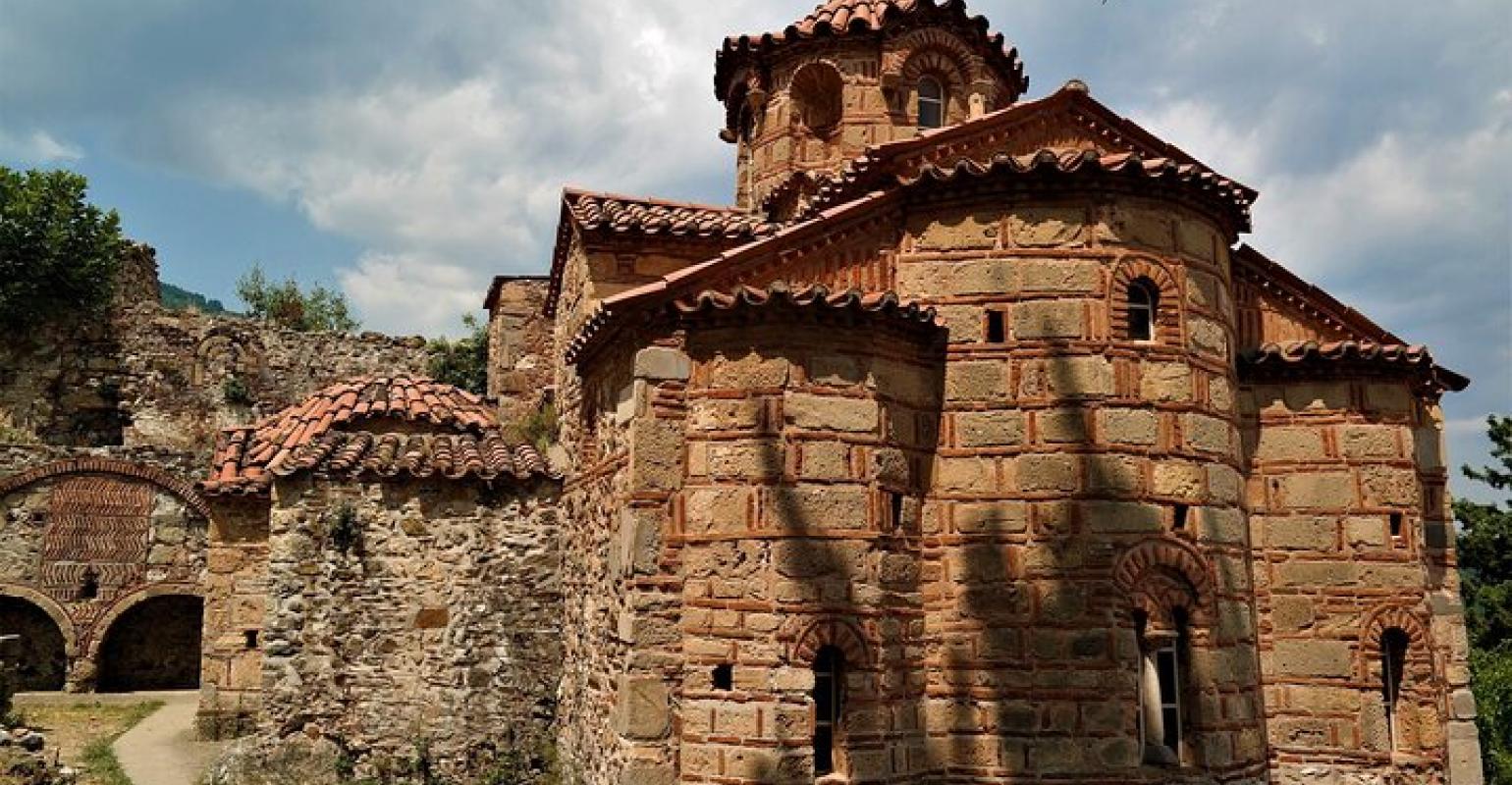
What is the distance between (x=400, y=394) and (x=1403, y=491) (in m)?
10.1

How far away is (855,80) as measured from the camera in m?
12.4

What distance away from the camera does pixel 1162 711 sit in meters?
7.69

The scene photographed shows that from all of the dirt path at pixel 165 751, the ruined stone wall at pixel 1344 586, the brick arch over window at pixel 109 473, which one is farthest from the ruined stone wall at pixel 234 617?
the ruined stone wall at pixel 1344 586

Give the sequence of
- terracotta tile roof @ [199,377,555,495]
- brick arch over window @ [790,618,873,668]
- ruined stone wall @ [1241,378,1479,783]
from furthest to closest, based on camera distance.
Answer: terracotta tile roof @ [199,377,555,495] → ruined stone wall @ [1241,378,1479,783] → brick arch over window @ [790,618,873,668]

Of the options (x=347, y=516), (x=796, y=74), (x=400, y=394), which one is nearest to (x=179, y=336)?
(x=400, y=394)

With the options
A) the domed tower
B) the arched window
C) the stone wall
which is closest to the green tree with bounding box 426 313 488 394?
the stone wall

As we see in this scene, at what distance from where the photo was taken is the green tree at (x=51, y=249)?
66.6 feet

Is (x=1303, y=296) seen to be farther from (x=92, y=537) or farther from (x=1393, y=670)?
(x=92, y=537)

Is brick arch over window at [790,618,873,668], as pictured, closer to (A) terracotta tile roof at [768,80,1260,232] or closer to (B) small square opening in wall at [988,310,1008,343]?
(B) small square opening in wall at [988,310,1008,343]

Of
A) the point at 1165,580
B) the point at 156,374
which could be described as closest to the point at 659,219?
the point at 1165,580

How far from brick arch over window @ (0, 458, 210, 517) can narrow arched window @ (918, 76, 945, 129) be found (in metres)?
12.6

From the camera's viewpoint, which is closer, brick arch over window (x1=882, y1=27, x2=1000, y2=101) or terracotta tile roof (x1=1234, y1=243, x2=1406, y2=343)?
terracotta tile roof (x1=1234, y1=243, x2=1406, y2=343)

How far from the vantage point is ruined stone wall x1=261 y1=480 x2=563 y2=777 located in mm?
10023

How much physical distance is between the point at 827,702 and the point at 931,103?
26.2 ft
